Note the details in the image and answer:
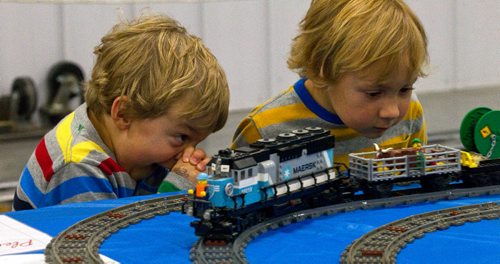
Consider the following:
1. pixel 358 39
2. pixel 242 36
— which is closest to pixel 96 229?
pixel 358 39

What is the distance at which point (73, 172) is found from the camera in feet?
11.3

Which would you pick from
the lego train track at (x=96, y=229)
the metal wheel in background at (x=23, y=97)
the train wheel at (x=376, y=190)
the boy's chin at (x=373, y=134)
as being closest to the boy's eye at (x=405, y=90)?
the boy's chin at (x=373, y=134)

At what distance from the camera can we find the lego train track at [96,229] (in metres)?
2.48

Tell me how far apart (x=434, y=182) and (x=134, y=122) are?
1112 mm

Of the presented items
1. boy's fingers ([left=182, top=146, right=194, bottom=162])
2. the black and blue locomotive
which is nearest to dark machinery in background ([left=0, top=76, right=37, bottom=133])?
boy's fingers ([left=182, top=146, right=194, bottom=162])

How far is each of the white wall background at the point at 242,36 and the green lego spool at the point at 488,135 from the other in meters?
→ 2.65

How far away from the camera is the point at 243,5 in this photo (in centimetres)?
664

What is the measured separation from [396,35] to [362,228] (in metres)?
0.94

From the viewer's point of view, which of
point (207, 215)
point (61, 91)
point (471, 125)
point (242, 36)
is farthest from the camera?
point (242, 36)

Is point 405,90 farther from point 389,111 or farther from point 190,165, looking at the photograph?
point 190,165

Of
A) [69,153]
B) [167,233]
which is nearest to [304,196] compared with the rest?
[167,233]

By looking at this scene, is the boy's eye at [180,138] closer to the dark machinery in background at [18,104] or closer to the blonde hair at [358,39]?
the blonde hair at [358,39]

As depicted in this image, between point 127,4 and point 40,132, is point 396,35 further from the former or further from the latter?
point 40,132

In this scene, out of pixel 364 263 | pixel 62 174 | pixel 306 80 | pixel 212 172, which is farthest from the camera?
pixel 306 80
